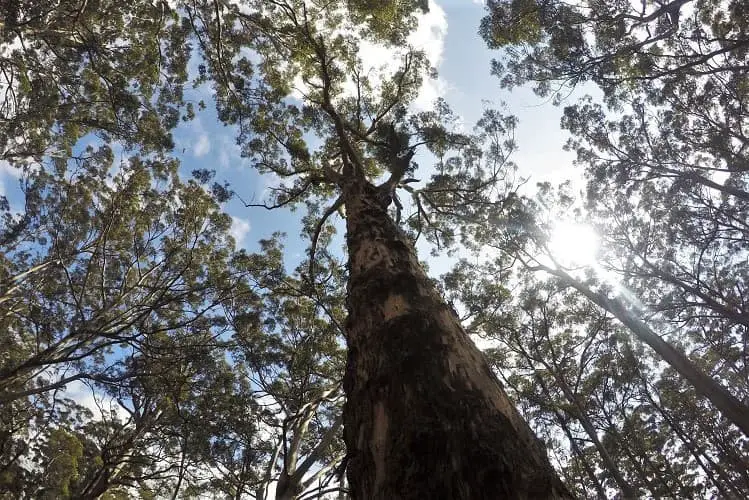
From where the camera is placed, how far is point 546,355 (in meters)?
14.1

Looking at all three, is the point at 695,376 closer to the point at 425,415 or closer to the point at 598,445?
the point at 598,445

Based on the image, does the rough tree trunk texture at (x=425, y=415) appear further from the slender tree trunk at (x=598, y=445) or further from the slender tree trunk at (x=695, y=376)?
the slender tree trunk at (x=598, y=445)

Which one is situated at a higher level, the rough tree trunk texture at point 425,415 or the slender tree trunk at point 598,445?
the slender tree trunk at point 598,445

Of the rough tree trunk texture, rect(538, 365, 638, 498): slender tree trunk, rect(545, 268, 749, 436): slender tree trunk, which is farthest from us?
rect(538, 365, 638, 498): slender tree trunk

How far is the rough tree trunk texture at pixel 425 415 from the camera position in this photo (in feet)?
4.07

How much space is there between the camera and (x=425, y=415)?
1.47 meters

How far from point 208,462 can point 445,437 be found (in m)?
9.48

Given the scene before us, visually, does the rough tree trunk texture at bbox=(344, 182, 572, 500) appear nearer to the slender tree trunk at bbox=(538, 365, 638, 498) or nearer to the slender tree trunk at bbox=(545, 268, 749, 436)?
the slender tree trunk at bbox=(545, 268, 749, 436)

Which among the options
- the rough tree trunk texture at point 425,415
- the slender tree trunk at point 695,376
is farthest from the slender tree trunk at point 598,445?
the rough tree trunk texture at point 425,415

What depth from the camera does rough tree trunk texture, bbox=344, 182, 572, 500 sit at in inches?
48.9

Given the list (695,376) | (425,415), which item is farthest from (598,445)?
(425,415)

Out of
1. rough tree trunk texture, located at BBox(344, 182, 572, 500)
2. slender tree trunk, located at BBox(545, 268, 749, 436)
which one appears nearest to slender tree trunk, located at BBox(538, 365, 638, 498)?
slender tree trunk, located at BBox(545, 268, 749, 436)

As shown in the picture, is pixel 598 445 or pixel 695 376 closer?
pixel 695 376

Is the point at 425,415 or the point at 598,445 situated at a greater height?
the point at 598,445
